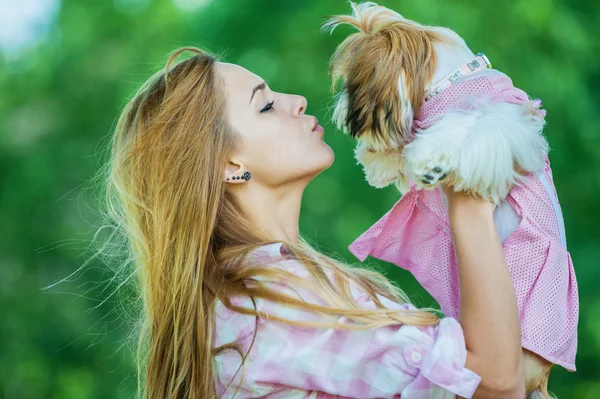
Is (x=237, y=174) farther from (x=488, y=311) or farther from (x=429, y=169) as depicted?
(x=488, y=311)

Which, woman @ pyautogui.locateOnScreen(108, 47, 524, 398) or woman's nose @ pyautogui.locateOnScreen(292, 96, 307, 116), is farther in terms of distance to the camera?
woman's nose @ pyautogui.locateOnScreen(292, 96, 307, 116)

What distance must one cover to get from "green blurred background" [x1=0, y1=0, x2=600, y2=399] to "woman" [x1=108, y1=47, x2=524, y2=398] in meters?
3.53

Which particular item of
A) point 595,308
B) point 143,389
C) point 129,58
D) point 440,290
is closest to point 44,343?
point 129,58

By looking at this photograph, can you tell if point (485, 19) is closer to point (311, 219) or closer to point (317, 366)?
point (311, 219)

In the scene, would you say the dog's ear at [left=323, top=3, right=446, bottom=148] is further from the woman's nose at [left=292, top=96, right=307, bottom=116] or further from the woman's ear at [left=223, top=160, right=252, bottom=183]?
the woman's ear at [left=223, top=160, right=252, bottom=183]

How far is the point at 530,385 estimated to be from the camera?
2.20 meters

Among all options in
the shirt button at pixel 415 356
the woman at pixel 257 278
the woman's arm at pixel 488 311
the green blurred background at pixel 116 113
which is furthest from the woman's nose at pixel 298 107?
the green blurred background at pixel 116 113

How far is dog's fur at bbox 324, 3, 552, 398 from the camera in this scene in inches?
80.7

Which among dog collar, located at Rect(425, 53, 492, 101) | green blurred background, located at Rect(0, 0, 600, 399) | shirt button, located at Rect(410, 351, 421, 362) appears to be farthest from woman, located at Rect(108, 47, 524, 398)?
green blurred background, located at Rect(0, 0, 600, 399)

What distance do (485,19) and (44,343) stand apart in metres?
4.35

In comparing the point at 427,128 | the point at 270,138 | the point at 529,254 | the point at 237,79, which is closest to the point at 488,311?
the point at 529,254

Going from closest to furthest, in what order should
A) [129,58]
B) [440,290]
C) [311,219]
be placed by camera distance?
[440,290] → [311,219] → [129,58]

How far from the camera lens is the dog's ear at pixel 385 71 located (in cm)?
234

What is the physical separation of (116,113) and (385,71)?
4.35m
